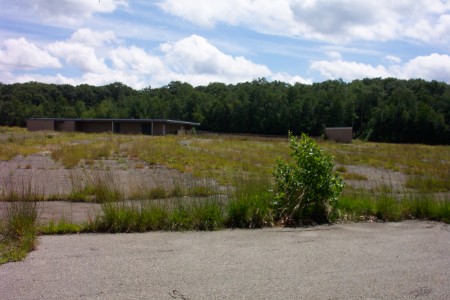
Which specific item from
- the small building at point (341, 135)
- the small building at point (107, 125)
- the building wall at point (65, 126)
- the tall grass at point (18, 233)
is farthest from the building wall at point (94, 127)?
the tall grass at point (18, 233)

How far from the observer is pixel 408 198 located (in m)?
10.6

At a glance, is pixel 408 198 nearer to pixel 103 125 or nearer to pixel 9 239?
pixel 9 239

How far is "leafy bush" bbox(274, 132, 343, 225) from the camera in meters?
8.73

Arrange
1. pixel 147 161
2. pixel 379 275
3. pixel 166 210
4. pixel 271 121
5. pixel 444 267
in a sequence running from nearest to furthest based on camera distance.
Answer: pixel 379 275 < pixel 444 267 < pixel 166 210 < pixel 147 161 < pixel 271 121

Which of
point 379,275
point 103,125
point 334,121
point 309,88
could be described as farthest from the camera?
point 309,88

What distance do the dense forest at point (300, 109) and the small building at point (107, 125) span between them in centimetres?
4552

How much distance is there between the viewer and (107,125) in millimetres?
82500

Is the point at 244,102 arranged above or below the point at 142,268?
above

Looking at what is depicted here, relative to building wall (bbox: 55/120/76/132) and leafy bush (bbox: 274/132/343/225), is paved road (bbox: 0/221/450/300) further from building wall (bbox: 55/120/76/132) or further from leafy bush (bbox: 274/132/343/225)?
building wall (bbox: 55/120/76/132)

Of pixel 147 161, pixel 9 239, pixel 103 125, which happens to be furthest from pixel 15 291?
pixel 103 125

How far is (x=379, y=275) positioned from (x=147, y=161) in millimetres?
21611

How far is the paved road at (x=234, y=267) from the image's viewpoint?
4.83 m

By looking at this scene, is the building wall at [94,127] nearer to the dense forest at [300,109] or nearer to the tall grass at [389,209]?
the dense forest at [300,109]

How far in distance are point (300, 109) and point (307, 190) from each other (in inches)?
4522
